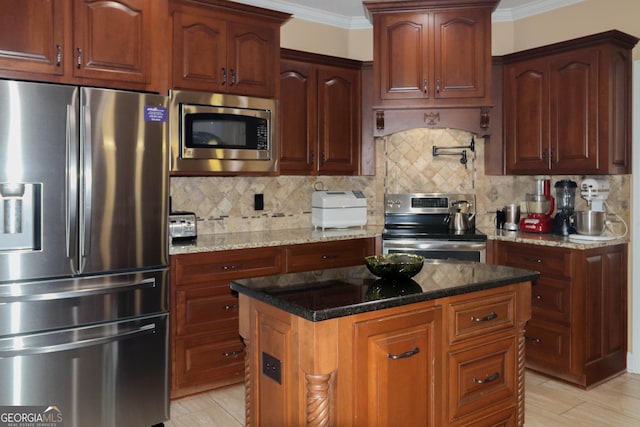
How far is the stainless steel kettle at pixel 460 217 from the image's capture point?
14.5 feet

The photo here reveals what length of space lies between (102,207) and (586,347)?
3214 millimetres

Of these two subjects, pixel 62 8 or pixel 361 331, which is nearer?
pixel 361 331

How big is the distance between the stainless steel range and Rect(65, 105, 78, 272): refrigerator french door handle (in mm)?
2294

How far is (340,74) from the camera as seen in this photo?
434 centimetres

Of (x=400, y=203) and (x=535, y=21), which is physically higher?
(x=535, y=21)

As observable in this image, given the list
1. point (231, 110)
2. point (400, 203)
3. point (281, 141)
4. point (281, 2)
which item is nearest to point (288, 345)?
point (231, 110)

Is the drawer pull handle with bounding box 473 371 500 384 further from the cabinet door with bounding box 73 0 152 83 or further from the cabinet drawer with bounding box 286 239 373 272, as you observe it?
the cabinet door with bounding box 73 0 152 83

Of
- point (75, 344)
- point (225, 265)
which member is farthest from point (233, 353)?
point (75, 344)

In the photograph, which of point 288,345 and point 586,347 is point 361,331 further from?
point 586,347

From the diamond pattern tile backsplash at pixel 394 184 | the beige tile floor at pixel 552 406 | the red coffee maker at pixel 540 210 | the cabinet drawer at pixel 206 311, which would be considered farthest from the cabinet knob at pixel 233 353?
the red coffee maker at pixel 540 210

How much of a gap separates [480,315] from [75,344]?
6.58 feet

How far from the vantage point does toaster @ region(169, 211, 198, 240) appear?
3512 mm

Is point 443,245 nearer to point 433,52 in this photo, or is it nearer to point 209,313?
point 433,52

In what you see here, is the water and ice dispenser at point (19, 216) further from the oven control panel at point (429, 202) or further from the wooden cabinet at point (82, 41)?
the oven control panel at point (429, 202)
